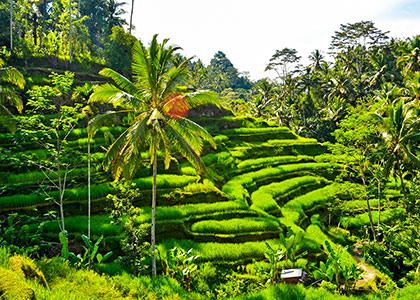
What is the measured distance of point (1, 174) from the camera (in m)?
13.3

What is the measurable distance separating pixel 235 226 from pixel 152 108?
22.0ft

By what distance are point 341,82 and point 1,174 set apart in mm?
40217

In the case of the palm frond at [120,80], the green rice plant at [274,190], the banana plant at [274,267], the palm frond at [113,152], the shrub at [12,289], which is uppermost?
the palm frond at [120,80]

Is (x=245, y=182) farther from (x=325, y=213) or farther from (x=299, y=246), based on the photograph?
(x=299, y=246)

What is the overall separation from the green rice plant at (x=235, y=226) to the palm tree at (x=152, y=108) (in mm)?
3570

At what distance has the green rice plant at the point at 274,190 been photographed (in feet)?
52.7

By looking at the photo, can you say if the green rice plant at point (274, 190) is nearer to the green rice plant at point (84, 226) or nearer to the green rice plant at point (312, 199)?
the green rice plant at point (312, 199)

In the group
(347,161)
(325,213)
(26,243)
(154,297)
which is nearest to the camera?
(154,297)

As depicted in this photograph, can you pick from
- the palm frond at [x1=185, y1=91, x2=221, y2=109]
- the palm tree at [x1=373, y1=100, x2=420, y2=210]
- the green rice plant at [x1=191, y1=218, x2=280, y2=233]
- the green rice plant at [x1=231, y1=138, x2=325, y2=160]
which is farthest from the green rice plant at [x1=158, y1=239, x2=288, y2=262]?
the green rice plant at [x1=231, y1=138, x2=325, y2=160]

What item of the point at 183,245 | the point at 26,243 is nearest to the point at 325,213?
the point at 183,245

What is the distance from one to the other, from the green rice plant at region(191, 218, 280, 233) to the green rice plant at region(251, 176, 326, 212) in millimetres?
2091

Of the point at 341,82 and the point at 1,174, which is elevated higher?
the point at 341,82

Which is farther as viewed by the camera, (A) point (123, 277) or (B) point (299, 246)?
(B) point (299, 246)

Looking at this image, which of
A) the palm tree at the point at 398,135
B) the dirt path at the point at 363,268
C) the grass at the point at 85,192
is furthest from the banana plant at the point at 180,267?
the palm tree at the point at 398,135
